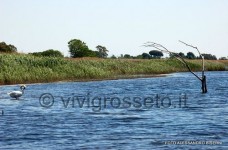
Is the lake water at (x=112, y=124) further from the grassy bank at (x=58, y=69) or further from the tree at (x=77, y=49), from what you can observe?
the tree at (x=77, y=49)

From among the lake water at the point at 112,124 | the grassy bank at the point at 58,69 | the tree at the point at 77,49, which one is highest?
the tree at the point at 77,49

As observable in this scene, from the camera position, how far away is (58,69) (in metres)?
61.3

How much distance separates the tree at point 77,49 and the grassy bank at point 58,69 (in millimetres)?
20782

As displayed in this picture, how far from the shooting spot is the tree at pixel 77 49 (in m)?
109

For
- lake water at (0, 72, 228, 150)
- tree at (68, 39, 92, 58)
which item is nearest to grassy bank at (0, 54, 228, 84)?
lake water at (0, 72, 228, 150)

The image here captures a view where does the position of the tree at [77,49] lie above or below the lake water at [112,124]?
above

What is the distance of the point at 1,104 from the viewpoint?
112ft

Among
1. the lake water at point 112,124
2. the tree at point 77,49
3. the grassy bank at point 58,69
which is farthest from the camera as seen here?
the tree at point 77,49

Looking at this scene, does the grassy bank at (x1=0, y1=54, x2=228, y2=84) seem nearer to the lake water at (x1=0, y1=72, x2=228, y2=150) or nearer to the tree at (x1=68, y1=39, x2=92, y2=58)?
the lake water at (x1=0, y1=72, x2=228, y2=150)

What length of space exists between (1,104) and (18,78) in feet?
60.5

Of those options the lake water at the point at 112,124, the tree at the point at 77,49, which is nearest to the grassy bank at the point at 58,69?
the lake water at the point at 112,124

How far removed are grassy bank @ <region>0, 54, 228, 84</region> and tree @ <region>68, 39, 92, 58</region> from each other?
68.2 feet

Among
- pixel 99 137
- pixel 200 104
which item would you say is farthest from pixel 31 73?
pixel 99 137

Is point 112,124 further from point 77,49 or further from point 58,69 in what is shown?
point 77,49
